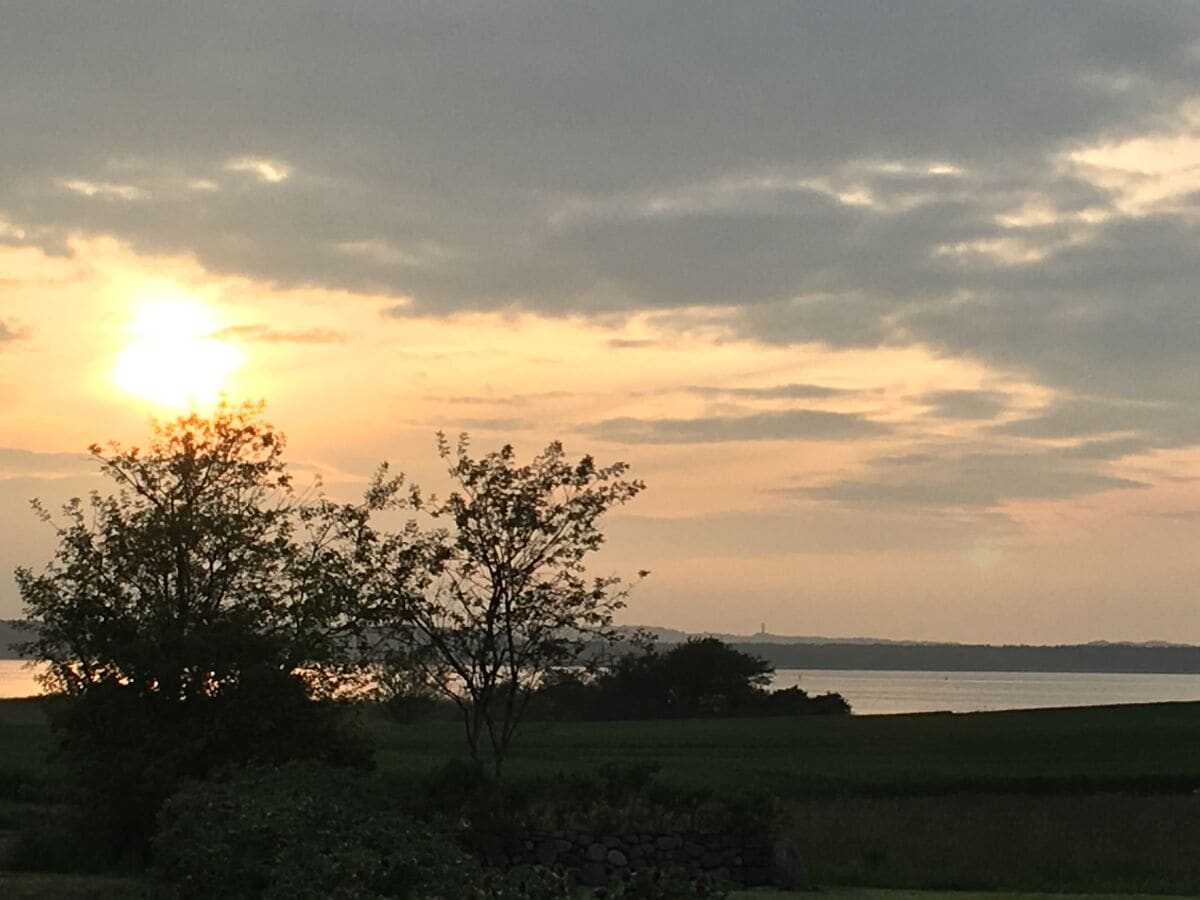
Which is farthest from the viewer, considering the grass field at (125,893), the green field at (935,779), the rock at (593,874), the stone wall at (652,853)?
the green field at (935,779)

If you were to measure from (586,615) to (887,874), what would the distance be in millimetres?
7067

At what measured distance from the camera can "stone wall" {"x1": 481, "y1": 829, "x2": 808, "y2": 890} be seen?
24516mm

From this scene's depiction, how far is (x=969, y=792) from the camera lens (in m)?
48.8

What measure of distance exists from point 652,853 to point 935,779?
27.7 metres

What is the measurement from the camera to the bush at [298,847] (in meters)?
15.1

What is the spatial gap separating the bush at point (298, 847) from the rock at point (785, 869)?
6005 mm

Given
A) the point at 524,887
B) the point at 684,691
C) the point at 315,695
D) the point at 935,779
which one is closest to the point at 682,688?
the point at 684,691

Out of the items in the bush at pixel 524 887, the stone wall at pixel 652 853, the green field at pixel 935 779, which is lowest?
the green field at pixel 935 779

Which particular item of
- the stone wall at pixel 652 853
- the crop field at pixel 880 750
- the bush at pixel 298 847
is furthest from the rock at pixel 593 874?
the crop field at pixel 880 750

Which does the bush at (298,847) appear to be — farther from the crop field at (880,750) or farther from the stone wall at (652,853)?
the crop field at (880,750)

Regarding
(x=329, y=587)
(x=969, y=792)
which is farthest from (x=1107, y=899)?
(x=969, y=792)

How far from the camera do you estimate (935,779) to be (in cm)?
5022

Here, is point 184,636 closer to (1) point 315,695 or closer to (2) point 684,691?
(1) point 315,695

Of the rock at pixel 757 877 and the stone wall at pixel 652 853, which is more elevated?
the stone wall at pixel 652 853
